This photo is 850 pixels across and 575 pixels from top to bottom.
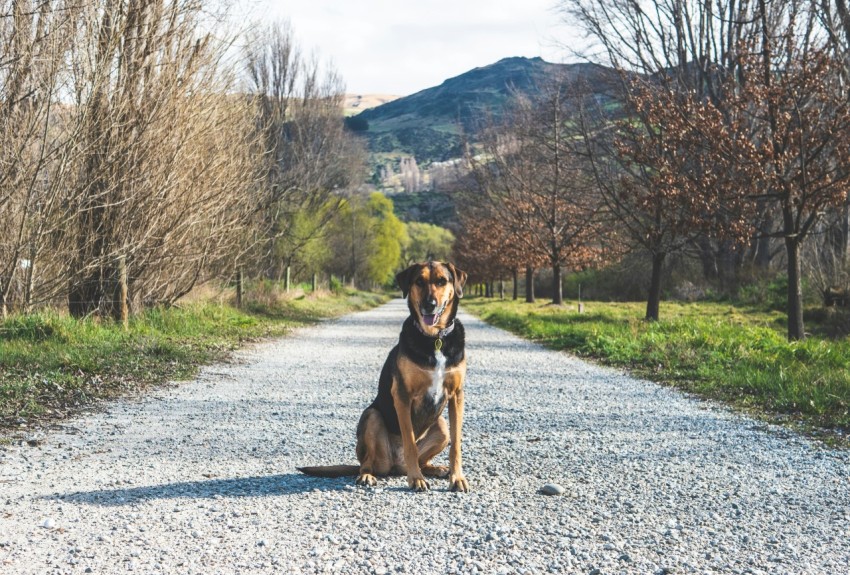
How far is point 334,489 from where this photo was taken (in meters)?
4.93

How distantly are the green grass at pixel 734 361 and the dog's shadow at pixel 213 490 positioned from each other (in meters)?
4.77

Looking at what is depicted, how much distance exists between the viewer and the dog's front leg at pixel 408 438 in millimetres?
4781

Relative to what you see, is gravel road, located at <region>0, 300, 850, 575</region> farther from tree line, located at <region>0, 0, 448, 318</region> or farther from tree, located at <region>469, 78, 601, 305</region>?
tree, located at <region>469, 78, 601, 305</region>

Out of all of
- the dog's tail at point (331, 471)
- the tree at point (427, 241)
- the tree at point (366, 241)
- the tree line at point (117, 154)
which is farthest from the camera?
the tree at point (427, 241)

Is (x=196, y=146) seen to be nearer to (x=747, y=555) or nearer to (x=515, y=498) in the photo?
(x=515, y=498)

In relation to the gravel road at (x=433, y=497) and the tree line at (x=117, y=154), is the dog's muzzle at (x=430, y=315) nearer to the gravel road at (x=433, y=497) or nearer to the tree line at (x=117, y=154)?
the gravel road at (x=433, y=497)

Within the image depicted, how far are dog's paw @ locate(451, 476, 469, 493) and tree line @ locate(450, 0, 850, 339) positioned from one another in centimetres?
1066

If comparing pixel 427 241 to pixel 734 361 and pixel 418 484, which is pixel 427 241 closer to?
pixel 734 361

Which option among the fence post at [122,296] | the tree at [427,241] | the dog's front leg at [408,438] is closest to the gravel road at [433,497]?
the dog's front leg at [408,438]

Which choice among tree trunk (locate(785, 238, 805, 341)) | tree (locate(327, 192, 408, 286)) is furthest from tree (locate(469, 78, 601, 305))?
tree (locate(327, 192, 408, 286))

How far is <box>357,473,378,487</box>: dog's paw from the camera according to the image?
196 inches

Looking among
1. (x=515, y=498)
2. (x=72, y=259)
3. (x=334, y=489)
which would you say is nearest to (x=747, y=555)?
(x=515, y=498)

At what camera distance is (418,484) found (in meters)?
4.90

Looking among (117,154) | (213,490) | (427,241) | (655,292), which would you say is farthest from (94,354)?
(427,241)
